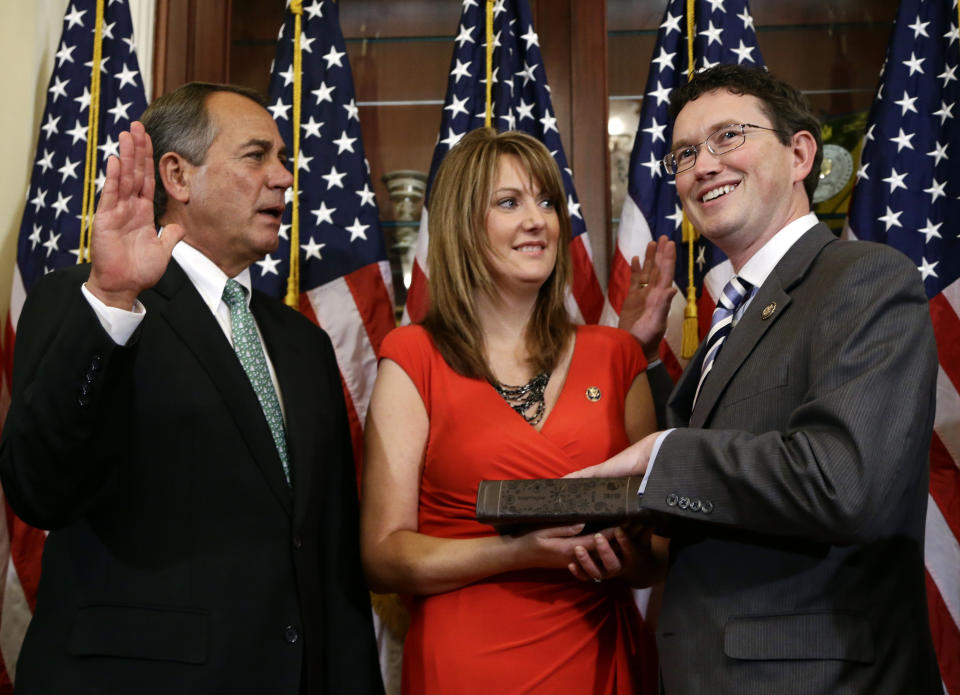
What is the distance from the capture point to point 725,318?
6.30 feet

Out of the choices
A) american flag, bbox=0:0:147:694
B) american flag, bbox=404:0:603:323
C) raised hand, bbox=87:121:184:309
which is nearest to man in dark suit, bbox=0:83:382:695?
raised hand, bbox=87:121:184:309

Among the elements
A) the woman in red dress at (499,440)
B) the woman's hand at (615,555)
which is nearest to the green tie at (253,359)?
the woman in red dress at (499,440)

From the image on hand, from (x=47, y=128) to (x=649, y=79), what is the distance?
1.95m

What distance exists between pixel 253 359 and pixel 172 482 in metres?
0.36

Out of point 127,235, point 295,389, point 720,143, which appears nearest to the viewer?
point 127,235

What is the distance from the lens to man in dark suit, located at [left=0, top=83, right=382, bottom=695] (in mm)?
1654

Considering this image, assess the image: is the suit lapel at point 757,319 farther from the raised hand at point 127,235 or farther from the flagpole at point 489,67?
the flagpole at point 489,67

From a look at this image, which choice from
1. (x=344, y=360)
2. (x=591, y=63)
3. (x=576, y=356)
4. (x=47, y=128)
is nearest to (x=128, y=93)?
(x=47, y=128)

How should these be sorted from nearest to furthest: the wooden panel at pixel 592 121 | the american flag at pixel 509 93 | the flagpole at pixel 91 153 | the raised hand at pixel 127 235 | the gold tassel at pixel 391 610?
the raised hand at pixel 127 235 < the gold tassel at pixel 391 610 < the flagpole at pixel 91 153 < the american flag at pixel 509 93 < the wooden panel at pixel 592 121

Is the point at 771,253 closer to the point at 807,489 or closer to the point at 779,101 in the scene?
the point at 779,101

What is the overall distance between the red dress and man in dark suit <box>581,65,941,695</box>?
1.20 feet

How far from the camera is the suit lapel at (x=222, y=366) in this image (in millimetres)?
1949

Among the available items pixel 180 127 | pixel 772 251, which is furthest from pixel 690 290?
pixel 180 127

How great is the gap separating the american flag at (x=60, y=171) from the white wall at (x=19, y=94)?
0.10m
